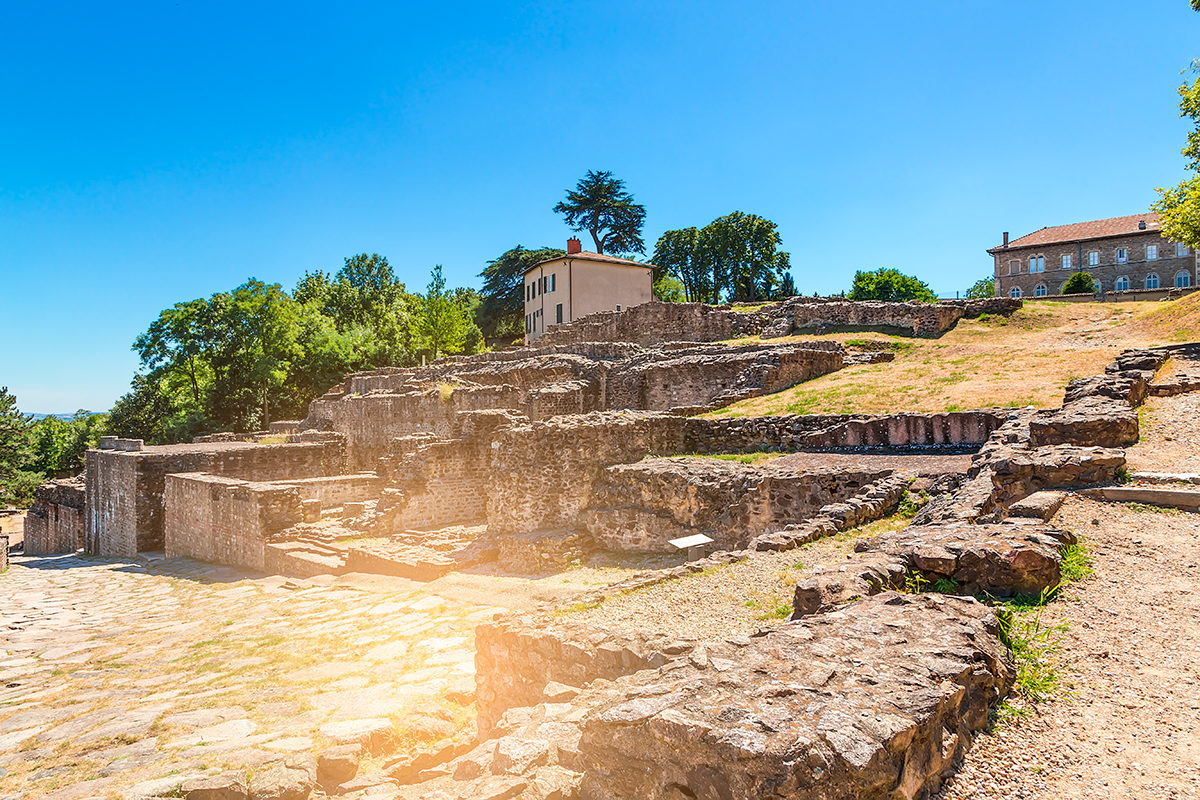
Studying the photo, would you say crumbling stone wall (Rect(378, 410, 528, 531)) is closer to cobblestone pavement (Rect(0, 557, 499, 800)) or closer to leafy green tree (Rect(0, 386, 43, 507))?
cobblestone pavement (Rect(0, 557, 499, 800))

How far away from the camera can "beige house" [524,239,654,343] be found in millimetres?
44906

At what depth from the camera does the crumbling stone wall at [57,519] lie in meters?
22.0

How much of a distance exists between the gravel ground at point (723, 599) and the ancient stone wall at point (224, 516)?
9.39 meters

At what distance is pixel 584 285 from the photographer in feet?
148

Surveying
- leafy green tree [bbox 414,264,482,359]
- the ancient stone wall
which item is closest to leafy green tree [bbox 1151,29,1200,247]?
the ancient stone wall

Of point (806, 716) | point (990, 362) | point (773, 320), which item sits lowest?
point (806, 716)

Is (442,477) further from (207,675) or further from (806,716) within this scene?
(806,716)

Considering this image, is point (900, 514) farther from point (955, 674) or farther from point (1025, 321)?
point (1025, 321)

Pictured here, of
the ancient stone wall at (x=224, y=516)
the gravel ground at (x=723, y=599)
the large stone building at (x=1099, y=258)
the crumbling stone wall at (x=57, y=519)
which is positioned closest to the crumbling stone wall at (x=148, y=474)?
the ancient stone wall at (x=224, y=516)

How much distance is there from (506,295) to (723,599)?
5631cm

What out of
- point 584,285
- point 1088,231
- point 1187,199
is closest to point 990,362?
point 1187,199

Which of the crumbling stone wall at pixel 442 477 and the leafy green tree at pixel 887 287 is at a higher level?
the leafy green tree at pixel 887 287

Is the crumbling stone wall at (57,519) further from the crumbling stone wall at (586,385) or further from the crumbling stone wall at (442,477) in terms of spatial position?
the crumbling stone wall at (442,477)

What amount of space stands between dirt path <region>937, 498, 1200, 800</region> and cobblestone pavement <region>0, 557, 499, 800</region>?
13.9ft
